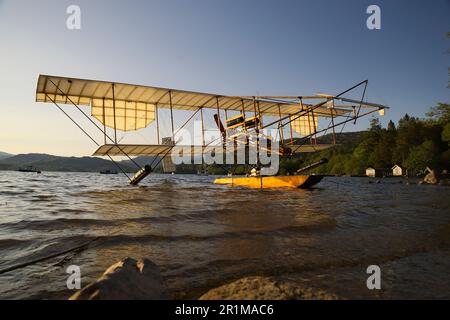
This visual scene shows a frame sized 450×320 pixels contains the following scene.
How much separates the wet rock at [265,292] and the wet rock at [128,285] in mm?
465

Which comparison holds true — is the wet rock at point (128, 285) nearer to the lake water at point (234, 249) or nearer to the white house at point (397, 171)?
the lake water at point (234, 249)

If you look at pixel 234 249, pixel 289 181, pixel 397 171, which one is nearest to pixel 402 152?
pixel 397 171

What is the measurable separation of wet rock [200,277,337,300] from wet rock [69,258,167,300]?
1.52ft

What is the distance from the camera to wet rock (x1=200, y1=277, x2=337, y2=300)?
6.98ft

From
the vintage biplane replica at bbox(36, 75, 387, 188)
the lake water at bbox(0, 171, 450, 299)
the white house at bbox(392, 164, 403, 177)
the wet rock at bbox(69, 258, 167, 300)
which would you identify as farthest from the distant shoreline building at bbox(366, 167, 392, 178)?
the wet rock at bbox(69, 258, 167, 300)

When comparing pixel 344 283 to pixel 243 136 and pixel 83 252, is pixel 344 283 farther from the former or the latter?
pixel 243 136

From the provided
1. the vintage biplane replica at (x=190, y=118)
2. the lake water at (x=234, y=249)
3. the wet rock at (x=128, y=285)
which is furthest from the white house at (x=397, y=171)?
the wet rock at (x=128, y=285)

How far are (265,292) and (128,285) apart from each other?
3.65 feet

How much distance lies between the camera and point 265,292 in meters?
2.21

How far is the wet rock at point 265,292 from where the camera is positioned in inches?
83.8

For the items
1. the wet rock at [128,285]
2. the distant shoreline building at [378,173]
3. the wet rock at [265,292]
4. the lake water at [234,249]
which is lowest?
the distant shoreline building at [378,173]

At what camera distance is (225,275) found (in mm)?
3348

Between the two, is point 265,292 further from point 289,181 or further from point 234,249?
point 289,181
